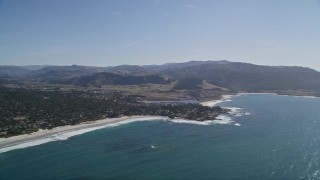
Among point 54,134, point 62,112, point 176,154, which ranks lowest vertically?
point 176,154

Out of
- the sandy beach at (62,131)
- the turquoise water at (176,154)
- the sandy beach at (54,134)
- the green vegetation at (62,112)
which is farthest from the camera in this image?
the green vegetation at (62,112)

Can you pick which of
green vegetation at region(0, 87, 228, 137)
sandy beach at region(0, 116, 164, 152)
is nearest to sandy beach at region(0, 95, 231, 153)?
sandy beach at region(0, 116, 164, 152)

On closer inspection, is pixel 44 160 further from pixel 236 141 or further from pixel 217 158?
pixel 236 141

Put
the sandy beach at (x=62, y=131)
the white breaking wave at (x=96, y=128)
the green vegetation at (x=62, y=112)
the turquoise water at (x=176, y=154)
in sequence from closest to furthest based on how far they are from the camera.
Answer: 1. the turquoise water at (x=176, y=154)
2. the white breaking wave at (x=96, y=128)
3. the sandy beach at (x=62, y=131)
4. the green vegetation at (x=62, y=112)

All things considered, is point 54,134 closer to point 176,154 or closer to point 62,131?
point 62,131

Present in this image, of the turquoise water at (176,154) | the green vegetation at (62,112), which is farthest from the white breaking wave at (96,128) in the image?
the green vegetation at (62,112)

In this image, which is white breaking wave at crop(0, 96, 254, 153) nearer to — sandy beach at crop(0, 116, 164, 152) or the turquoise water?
sandy beach at crop(0, 116, 164, 152)

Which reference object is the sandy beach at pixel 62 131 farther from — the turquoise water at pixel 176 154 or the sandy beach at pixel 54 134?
the turquoise water at pixel 176 154

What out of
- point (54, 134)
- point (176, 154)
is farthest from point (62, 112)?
point (176, 154)
